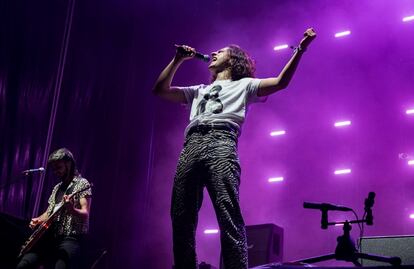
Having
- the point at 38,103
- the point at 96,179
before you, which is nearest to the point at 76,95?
the point at 38,103

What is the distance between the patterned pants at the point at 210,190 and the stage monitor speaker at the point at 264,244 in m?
2.55

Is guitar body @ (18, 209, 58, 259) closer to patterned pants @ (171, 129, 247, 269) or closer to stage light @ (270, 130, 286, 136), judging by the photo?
patterned pants @ (171, 129, 247, 269)

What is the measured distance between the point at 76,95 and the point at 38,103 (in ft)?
1.95

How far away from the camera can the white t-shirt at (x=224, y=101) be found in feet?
8.63

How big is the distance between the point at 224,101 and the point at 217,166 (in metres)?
0.46

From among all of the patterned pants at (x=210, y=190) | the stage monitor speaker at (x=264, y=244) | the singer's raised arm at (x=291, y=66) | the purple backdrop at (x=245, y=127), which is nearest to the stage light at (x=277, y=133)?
the purple backdrop at (x=245, y=127)

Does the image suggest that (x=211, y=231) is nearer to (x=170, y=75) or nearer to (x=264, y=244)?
(x=264, y=244)

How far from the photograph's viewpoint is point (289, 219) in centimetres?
596

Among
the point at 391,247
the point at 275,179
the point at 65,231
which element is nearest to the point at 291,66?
the point at 391,247

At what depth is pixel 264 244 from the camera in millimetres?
4875

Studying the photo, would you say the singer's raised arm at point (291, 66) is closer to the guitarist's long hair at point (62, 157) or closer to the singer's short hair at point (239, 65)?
the singer's short hair at point (239, 65)

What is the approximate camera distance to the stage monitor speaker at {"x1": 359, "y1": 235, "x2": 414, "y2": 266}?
11.1 ft

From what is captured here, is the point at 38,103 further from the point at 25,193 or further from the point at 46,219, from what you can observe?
the point at 46,219

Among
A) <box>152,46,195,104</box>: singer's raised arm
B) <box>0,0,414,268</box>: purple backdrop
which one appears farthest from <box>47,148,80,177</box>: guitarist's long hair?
<box>152,46,195,104</box>: singer's raised arm
